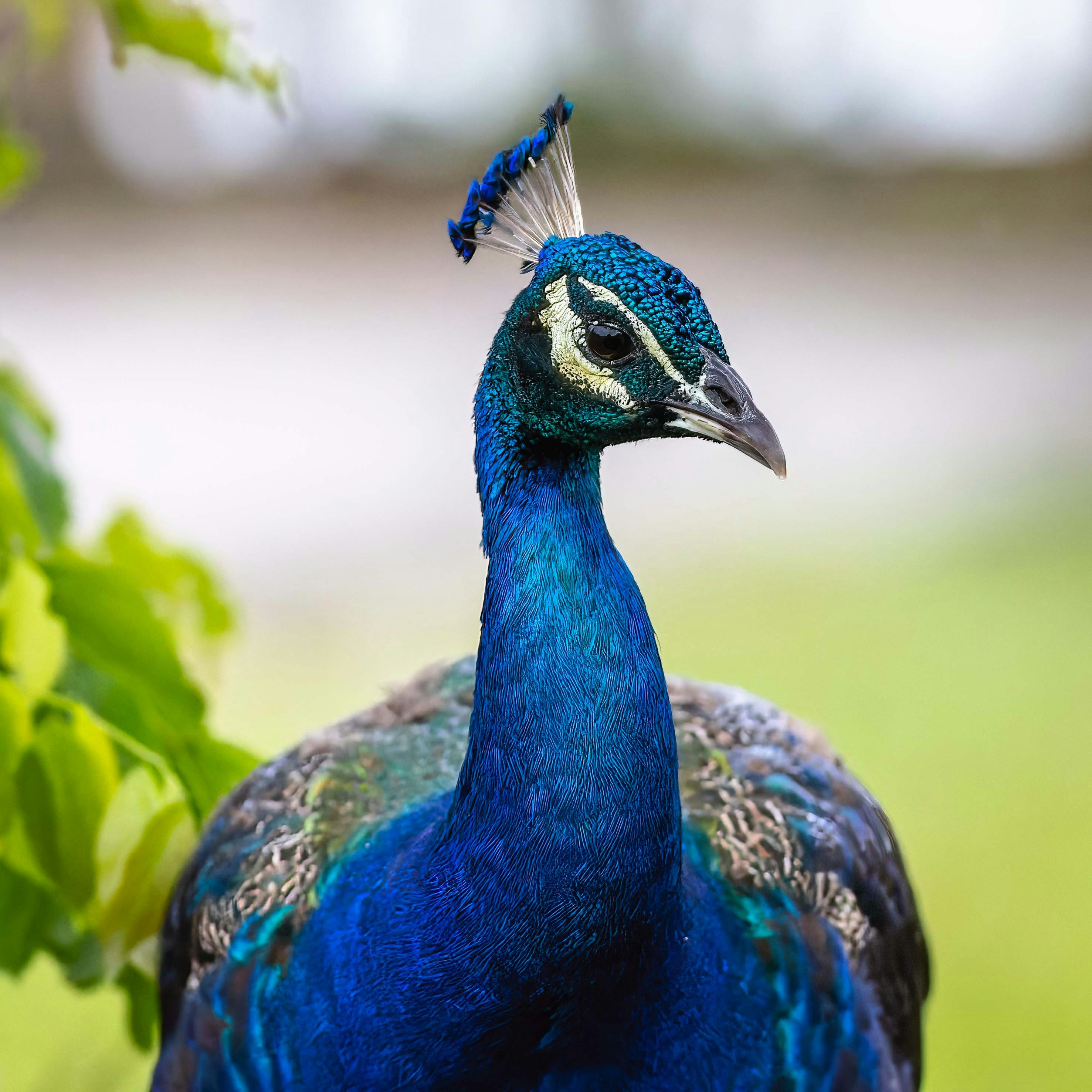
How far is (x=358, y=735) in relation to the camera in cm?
132

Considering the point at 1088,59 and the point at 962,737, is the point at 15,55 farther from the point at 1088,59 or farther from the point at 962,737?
the point at 1088,59

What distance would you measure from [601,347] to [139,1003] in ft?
2.70

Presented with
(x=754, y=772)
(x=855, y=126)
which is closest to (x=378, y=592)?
Result: (x=754, y=772)

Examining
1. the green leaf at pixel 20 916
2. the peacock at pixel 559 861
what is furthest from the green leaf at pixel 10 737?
the peacock at pixel 559 861

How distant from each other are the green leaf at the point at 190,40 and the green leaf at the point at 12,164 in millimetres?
194

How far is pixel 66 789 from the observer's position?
3.42 feet

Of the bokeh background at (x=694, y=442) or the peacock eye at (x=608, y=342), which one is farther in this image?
the bokeh background at (x=694, y=442)

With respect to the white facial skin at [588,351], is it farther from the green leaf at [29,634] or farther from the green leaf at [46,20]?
the green leaf at [46,20]

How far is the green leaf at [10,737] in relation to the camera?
999mm

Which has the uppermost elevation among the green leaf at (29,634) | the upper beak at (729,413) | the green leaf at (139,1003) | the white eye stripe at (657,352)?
the white eye stripe at (657,352)

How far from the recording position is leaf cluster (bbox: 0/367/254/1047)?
103 cm

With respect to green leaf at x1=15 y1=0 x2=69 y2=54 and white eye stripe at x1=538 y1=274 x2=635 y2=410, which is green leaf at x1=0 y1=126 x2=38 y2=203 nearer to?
green leaf at x1=15 y1=0 x2=69 y2=54

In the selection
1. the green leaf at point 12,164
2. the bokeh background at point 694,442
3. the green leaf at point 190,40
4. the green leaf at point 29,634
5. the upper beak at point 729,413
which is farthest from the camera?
the bokeh background at point 694,442

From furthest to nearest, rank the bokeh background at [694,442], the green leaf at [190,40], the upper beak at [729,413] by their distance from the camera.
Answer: the bokeh background at [694,442] → the green leaf at [190,40] → the upper beak at [729,413]
